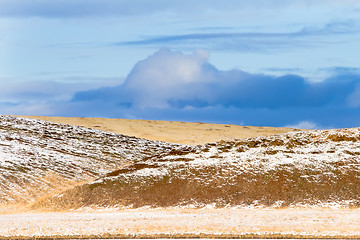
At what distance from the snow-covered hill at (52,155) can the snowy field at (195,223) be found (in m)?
8.79

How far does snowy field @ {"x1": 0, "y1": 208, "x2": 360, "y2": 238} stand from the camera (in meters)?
25.0

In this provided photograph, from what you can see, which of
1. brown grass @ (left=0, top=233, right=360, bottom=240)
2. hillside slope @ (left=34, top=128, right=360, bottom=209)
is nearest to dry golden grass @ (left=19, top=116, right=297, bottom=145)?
hillside slope @ (left=34, top=128, right=360, bottom=209)

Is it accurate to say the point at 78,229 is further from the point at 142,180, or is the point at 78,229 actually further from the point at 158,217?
the point at 142,180

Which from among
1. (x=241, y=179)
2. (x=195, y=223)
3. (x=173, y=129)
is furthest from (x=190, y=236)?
(x=173, y=129)

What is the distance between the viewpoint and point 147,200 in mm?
36062

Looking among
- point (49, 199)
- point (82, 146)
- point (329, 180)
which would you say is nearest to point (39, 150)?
point (82, 146)

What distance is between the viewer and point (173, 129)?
90.1 meters

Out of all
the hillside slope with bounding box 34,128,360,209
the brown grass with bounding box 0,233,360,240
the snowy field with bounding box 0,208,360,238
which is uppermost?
the hillside slope with bounding box 34,128,360,209

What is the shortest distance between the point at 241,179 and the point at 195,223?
1076cm

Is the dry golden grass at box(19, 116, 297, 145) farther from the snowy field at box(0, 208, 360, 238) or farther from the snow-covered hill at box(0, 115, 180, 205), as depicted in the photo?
the snowy field at box(0, 208, 360, 238)

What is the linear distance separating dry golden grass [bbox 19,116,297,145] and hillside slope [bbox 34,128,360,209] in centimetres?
3351

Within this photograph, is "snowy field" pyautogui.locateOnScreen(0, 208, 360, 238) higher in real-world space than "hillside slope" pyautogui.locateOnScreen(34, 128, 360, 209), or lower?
lower

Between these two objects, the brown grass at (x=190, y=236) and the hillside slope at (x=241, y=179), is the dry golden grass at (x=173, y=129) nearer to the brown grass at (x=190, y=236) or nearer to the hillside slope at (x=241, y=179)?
the hillside slope at (x=241, y=179)

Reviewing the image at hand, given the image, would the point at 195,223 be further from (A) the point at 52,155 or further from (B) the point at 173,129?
(B) the point at 173,129
